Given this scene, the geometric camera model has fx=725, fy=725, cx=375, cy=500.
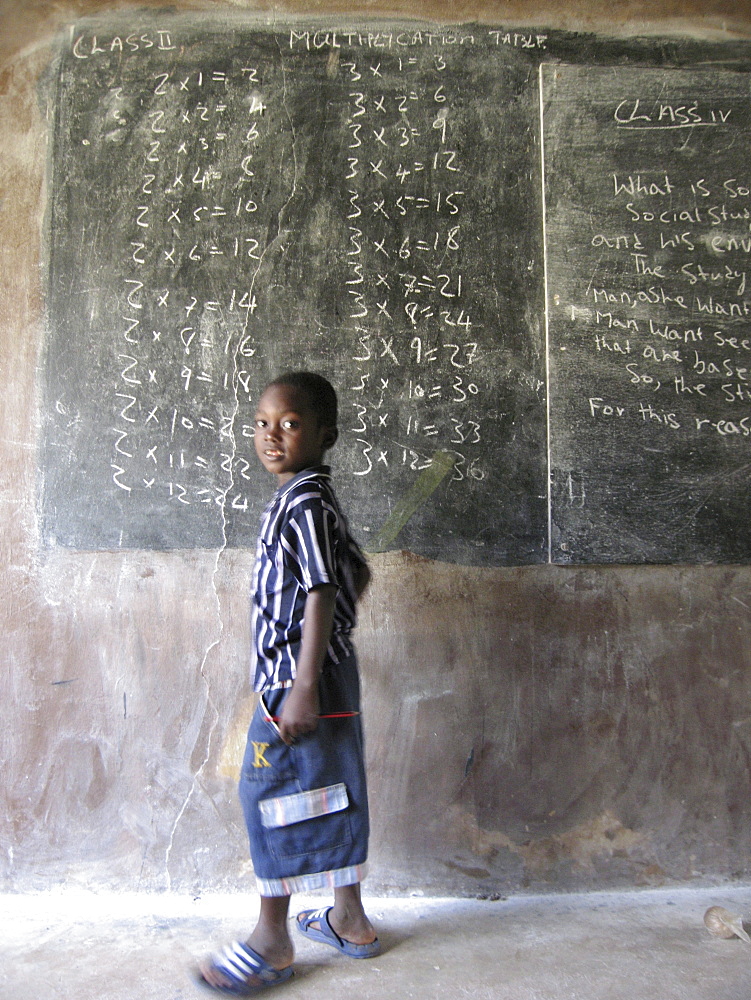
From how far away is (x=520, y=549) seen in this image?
245 cm

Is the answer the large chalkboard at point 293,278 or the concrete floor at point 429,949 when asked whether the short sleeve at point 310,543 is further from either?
the concrete floor at point 429,949

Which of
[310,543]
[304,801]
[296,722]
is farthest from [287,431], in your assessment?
[304,801]

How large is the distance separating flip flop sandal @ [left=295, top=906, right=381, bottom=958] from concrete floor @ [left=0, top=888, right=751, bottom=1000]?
0.07 feet

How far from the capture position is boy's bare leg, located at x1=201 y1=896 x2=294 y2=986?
1.86 m

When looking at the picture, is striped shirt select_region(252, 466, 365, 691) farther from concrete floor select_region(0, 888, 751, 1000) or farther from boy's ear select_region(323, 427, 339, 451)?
concrete floor select_region(0, 888, 751, 1000)

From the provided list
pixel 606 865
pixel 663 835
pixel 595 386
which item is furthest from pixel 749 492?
pixel 606 865

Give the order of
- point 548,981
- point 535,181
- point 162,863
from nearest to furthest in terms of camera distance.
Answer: point 548,981, point 162,863, point 535,181

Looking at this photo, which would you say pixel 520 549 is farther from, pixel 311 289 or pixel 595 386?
pixel 311 289

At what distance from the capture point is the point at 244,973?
1.84 m

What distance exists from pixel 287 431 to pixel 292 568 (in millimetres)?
370

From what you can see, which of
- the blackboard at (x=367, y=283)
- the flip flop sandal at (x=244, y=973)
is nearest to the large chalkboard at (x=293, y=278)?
the blackboard at (x=367, y=283)

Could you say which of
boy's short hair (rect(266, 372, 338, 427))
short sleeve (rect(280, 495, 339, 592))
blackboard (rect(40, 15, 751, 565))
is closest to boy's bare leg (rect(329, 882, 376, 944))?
short sleeve (rect(280, 495, 339, 592))

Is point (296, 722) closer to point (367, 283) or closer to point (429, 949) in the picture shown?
point (429, 949)

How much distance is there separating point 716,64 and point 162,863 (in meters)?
3.33
